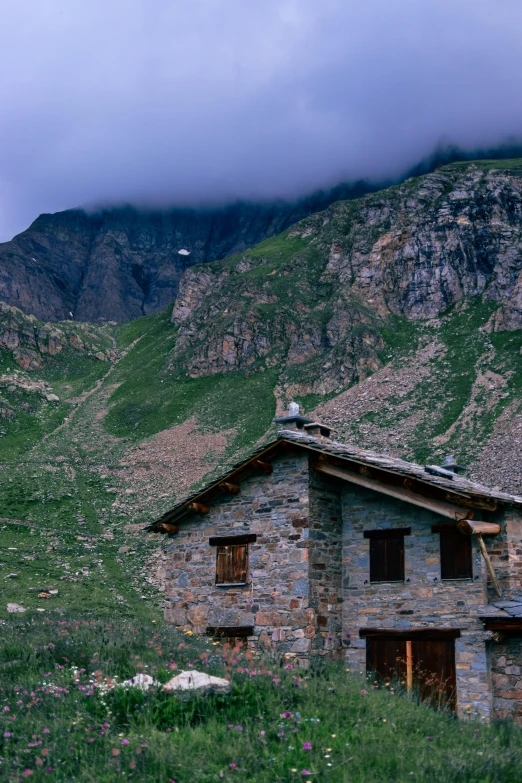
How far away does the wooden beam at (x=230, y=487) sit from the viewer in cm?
1934

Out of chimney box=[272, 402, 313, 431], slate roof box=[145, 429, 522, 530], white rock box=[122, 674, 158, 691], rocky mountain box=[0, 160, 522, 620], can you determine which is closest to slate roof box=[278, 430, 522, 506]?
slate roof box=[145, 429, 522, 530]

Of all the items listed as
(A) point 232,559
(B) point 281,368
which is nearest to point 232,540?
(A) point 232,559

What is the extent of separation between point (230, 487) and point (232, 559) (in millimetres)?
1853

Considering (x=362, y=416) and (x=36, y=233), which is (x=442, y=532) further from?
(x=36, y=233)

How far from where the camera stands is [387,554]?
17656mm

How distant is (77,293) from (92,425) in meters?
112

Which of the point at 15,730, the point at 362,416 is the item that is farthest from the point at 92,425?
the point at 15,730

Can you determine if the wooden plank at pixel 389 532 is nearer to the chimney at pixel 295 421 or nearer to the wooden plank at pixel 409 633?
the wooden plank at pixel 409 633

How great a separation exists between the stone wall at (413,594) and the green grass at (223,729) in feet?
13.2

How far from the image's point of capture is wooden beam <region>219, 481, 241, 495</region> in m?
19.3

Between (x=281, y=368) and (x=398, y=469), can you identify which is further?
(x=281, y=368)

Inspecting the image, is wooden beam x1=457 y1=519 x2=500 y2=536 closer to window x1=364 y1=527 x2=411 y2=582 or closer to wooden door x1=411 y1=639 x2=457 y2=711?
window x1=364 y1=527 x2=411 y2=582

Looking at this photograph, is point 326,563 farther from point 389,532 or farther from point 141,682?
point 141,682

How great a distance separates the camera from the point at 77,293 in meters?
185
